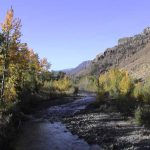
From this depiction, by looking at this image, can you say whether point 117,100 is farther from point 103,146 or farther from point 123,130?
point 103,146

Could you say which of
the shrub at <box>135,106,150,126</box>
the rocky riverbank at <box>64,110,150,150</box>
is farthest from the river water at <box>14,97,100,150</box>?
the shrub at <box>135,106,150,126</box>

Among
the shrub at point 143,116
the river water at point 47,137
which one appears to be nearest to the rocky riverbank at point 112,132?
the shrub at point 143,116

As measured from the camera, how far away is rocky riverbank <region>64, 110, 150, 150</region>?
93.3ft

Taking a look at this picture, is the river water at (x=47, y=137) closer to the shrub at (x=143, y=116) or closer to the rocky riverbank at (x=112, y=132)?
the rocky riverbank at (x=112, y=132)

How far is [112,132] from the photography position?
113 feet

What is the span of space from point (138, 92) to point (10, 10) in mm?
20637

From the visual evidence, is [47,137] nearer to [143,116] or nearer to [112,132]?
[112,132]

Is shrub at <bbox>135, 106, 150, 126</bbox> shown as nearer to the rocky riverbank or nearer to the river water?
the rocky riverbank

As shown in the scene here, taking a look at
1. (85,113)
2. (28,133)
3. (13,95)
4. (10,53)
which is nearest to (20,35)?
(10,53)

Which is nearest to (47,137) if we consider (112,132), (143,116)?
(112,132)

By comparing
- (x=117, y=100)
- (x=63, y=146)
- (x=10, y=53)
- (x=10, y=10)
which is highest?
(x=10, y=10)

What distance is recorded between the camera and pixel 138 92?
5228 cm

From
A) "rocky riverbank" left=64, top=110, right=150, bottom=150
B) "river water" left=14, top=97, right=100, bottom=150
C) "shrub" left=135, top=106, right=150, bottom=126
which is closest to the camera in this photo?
"rocky riverbank" left=64, top=110, right=150, bottom=150

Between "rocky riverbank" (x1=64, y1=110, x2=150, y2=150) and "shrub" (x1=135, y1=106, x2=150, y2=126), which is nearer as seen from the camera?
"rocky riverbank" (x1=64, y1=110, x2=150, y2=150)
